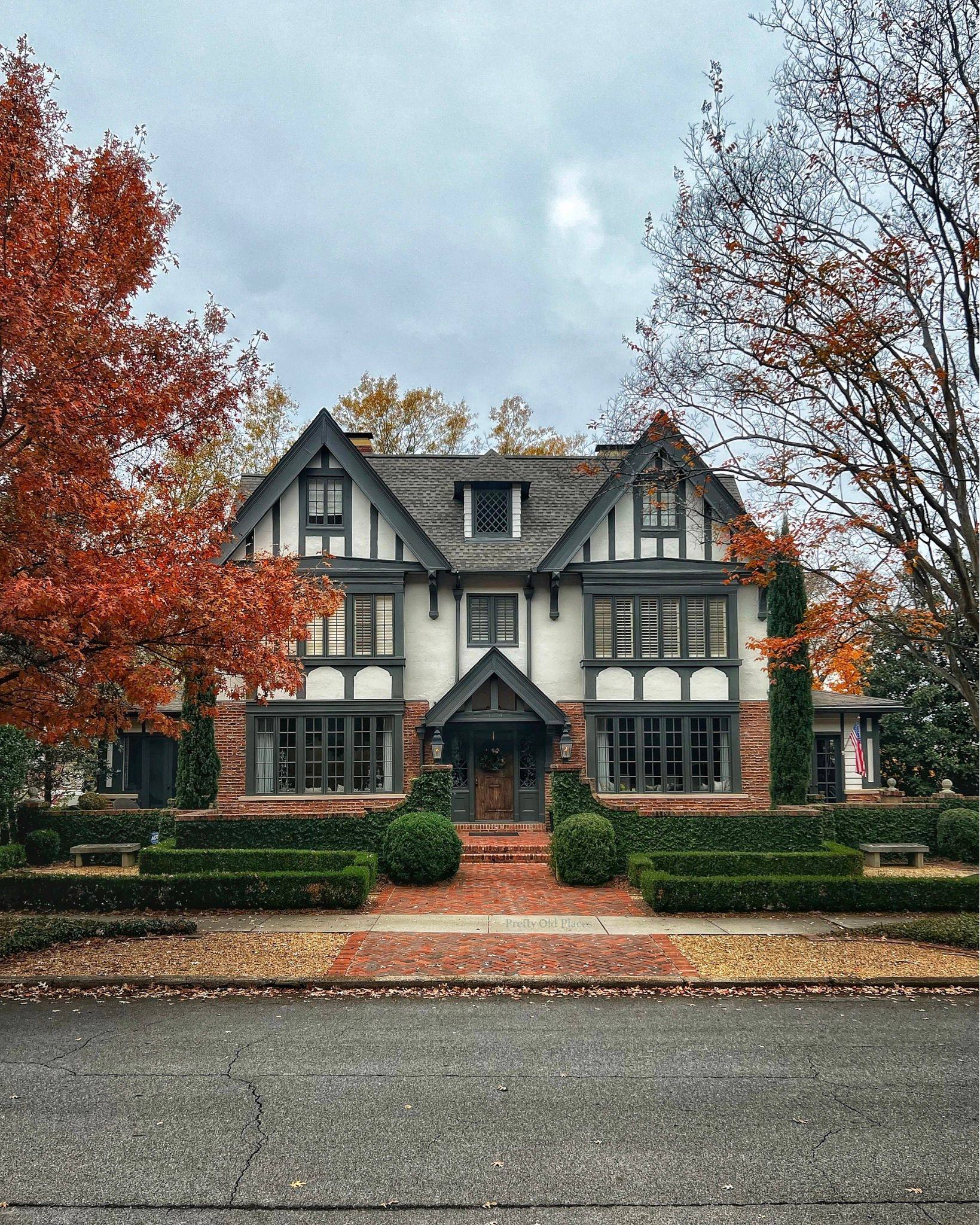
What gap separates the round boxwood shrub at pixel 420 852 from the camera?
57.5ft

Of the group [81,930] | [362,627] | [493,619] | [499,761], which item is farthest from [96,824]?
[493,619]

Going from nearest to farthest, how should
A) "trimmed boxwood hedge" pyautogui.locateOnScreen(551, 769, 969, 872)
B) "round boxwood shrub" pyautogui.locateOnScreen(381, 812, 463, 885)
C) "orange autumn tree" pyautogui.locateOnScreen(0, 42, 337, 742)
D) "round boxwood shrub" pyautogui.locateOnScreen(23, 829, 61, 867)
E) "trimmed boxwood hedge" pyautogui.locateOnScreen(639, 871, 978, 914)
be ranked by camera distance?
"orange autumn tree" pyautogui.locateOnScreen(0, 42, 337, 742)
"trimmed boxwood hedge" pyautogui.locateOnScreen(639, 871, 978, 914)
"round boxwood shrub" pyautogui.locateOnScreen(381, 812, 463, 885)
"trimmed boxwood hedge" pyautogui.locateOnScreen(551, 769, 969, 872)
"round boxwood shrub" pyautogui.locateOnScreen(23, 829, 61, 867)

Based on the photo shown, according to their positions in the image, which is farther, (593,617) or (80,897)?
(593,617)

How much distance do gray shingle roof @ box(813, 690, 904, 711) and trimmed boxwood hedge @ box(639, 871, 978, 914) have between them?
34.9ft

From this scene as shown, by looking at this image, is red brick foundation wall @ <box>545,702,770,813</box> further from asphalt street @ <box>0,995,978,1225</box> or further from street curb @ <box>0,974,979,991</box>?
asphalt street @ <box>0,995,978,1225</box>

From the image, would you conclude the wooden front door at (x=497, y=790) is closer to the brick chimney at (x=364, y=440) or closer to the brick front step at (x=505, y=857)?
the brick front step at (x=505, y=857)

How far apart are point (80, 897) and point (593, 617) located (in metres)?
13.8

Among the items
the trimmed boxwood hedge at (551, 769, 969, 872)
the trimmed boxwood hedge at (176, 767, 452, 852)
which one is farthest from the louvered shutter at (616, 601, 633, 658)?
the trimmed boxwood hedge at (176, 767, 452, 852)

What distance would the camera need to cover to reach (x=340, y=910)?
15312mm

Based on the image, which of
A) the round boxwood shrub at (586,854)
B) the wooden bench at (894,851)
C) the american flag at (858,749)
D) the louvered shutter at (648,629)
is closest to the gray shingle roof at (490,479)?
the louvered shutter at (648,629)

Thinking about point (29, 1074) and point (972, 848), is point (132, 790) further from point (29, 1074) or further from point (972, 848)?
point (972, 848)

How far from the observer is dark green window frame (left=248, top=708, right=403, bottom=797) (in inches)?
912

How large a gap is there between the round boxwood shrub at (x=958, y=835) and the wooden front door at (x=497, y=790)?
1123 cm

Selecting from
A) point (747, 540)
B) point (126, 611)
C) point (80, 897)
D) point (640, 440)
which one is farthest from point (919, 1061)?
point (80, 897)
